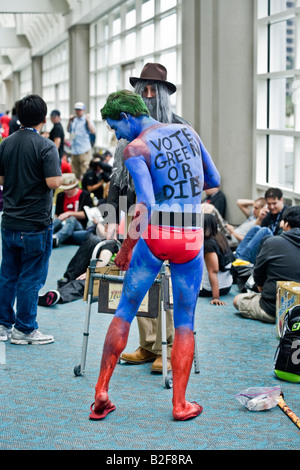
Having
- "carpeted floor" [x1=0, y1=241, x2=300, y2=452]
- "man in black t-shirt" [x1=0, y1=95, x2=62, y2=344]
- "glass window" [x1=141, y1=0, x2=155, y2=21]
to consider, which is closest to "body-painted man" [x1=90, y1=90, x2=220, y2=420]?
"carpeted floor" [x1=0, y1=241, x2=300, y2=452]

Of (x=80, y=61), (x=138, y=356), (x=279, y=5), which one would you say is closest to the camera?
(x=138, y=356)

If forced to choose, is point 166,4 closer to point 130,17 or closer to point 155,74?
point 130,17

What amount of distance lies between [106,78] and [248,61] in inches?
389

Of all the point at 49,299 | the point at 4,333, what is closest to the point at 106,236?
the point at 4,333

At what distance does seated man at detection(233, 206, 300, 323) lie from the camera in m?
6.15

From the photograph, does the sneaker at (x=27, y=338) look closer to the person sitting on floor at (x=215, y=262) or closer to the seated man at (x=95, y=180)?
the person sitting on floor at (x=215, y=262)

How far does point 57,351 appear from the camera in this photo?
218 inches

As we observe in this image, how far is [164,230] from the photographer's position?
12.9 feet

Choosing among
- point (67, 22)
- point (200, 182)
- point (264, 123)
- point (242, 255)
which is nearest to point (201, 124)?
point (264, 123)

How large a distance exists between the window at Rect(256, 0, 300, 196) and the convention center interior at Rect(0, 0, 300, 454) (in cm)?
3

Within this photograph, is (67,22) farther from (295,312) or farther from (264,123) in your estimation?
(295,312)

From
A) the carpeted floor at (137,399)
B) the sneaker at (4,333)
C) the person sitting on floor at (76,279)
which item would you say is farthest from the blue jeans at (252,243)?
the sneaker at (4,333)

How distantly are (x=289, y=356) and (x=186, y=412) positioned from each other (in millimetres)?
1013

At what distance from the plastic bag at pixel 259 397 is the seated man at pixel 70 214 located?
264 inches
